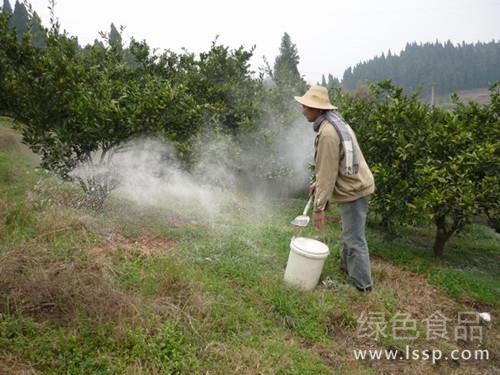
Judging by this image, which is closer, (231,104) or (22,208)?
(22,208)

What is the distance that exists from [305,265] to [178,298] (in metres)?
1.33

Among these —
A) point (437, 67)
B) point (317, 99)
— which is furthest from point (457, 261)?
point (437, 67)

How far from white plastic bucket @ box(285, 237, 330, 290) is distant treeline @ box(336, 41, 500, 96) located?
250 feet

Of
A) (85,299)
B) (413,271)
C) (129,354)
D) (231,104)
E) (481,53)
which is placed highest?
(481,53)

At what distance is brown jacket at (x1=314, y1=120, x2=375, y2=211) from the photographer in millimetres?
3953

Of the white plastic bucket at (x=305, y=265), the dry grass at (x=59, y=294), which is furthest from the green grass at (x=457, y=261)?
the dry grass at (x=59, y=294)

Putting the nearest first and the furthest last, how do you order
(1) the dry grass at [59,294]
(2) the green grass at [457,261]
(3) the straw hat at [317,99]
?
(1) the dry grass at [59,294], (3) the straw hat at [317,99], (2) the green grass at [457,261]

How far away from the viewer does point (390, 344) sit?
11.6 feet

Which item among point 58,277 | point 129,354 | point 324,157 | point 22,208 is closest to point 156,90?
point 22,208

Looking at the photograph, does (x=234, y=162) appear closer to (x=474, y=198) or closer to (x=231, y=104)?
(x=231, y=104)

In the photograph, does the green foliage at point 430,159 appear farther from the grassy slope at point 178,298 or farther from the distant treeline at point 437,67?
the distant treeline at point 437,67

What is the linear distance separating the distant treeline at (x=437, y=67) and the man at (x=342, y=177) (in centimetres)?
7562

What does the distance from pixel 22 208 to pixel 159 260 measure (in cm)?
184

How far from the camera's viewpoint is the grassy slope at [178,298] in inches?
112
